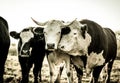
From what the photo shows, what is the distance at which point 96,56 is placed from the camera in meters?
7.67

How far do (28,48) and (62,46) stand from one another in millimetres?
1118

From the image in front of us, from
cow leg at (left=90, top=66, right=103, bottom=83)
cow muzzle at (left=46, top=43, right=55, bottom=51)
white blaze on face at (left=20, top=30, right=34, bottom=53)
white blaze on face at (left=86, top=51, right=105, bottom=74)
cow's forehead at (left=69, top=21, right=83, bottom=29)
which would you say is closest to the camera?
cow muzzle at (left=46, top=43, right=55, bottom=51)

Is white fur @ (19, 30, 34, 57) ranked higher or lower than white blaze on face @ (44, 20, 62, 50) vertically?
lower

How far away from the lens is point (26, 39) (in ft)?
25.9

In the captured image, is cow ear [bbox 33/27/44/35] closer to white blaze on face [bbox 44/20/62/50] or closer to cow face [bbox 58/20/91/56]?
white blaze on face [bbox 44/20/62/50]

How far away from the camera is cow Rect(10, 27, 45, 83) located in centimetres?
772

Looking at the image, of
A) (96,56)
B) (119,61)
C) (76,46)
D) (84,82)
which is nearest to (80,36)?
(76,46)

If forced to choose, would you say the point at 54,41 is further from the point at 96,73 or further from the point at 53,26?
the point at 96,73

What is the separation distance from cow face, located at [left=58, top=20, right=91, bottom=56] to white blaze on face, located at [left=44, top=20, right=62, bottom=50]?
7.7 inches

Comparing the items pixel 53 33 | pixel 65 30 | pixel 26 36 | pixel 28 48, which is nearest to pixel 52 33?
pixel 53 33

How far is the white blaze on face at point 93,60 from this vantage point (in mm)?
7555

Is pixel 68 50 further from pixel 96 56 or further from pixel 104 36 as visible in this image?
pixel 104 36

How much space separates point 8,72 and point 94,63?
413cm

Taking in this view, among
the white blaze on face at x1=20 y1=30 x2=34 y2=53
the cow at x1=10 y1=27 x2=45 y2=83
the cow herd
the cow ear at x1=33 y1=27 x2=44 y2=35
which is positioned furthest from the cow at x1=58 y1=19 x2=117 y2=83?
the white blaze on face at x1=20 y1=30 x2=34 y2=53
